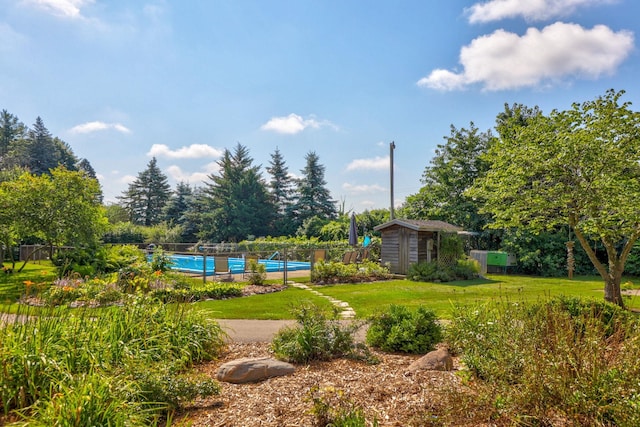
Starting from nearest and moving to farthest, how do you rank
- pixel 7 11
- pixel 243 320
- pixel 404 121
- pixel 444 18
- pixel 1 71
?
1. pixel 243 320
2. pixel 7 11
3. pixel 444 18
4. pixel 1 71
5. pixel 404 121

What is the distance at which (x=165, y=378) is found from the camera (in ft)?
9.54

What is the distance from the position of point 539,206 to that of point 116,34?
8.70m

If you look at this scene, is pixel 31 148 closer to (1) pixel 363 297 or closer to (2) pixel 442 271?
(2) pixel 442 271

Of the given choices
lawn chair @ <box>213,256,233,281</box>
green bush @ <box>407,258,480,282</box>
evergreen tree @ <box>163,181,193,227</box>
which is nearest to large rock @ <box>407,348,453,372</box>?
lawn chair @ <box>213,256,233,281</box>

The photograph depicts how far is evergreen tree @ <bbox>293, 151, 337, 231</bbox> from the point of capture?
117 feet

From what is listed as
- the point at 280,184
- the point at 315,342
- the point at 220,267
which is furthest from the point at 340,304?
the point at 280,184

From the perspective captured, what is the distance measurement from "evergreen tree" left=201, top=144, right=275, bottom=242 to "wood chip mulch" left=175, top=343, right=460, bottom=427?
31893mm

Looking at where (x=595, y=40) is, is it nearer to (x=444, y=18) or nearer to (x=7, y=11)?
(x=444, y=18)

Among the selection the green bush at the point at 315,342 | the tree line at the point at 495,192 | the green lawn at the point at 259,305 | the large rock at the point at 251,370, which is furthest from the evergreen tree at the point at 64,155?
the large rock at the point at 251,370

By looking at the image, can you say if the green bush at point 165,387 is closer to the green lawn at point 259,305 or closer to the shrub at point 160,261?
the green lawn at point 259,305

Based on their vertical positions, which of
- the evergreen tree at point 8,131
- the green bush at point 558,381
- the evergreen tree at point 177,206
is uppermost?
the evergreen tree at point 8,131

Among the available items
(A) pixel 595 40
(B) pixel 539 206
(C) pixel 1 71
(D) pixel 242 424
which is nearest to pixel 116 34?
(C) pixel 1 71

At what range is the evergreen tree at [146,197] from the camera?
4453 cm

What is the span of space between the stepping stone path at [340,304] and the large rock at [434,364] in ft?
5.71
